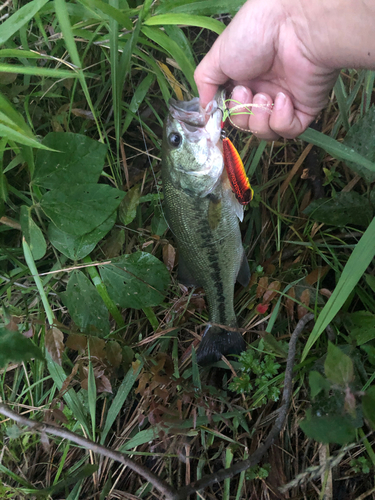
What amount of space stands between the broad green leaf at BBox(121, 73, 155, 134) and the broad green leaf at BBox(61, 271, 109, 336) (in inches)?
50.5

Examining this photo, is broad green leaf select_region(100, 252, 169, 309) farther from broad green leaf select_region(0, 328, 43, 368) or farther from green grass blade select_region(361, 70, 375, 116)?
green grass blade select_region(361, 70, 375, 116)

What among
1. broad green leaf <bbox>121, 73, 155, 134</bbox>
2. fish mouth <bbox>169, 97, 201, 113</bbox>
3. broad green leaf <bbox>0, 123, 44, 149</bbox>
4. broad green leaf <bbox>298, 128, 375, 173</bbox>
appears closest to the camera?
broad green leaf <bbox>0, 123, 44, 149</bbox>

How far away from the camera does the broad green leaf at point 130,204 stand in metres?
2.56

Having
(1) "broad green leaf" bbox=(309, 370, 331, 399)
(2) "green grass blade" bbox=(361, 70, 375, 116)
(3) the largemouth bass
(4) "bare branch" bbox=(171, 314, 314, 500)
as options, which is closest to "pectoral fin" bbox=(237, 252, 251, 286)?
(3) the largemouth bass

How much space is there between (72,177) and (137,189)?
0.49m

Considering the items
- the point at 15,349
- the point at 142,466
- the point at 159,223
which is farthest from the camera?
the point at 159,223

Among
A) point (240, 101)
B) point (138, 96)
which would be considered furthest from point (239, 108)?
point (138, 96)

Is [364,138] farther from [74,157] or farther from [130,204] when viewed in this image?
[74,157]

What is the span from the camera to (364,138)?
7.36 feet

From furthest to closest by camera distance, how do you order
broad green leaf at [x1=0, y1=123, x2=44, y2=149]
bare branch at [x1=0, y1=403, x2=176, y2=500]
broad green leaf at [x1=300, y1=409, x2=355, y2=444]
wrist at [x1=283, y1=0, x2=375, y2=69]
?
broad green leaf at [x1=0, y1=123, x2=44, y2=149]
bare branch at [x1=0, y1=403, x2=176, y2=500]
wrist at [x1=283, y1=0, x2=375, y2=69]
broad green leaf at [x1=300, y1=409, x2=355, y2=444]

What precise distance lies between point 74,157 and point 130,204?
1.75 ft

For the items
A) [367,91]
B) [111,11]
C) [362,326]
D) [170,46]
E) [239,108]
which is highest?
[111,11]

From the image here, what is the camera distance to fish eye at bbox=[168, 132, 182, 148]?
2.09m

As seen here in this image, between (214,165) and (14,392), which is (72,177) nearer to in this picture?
(214,165)
